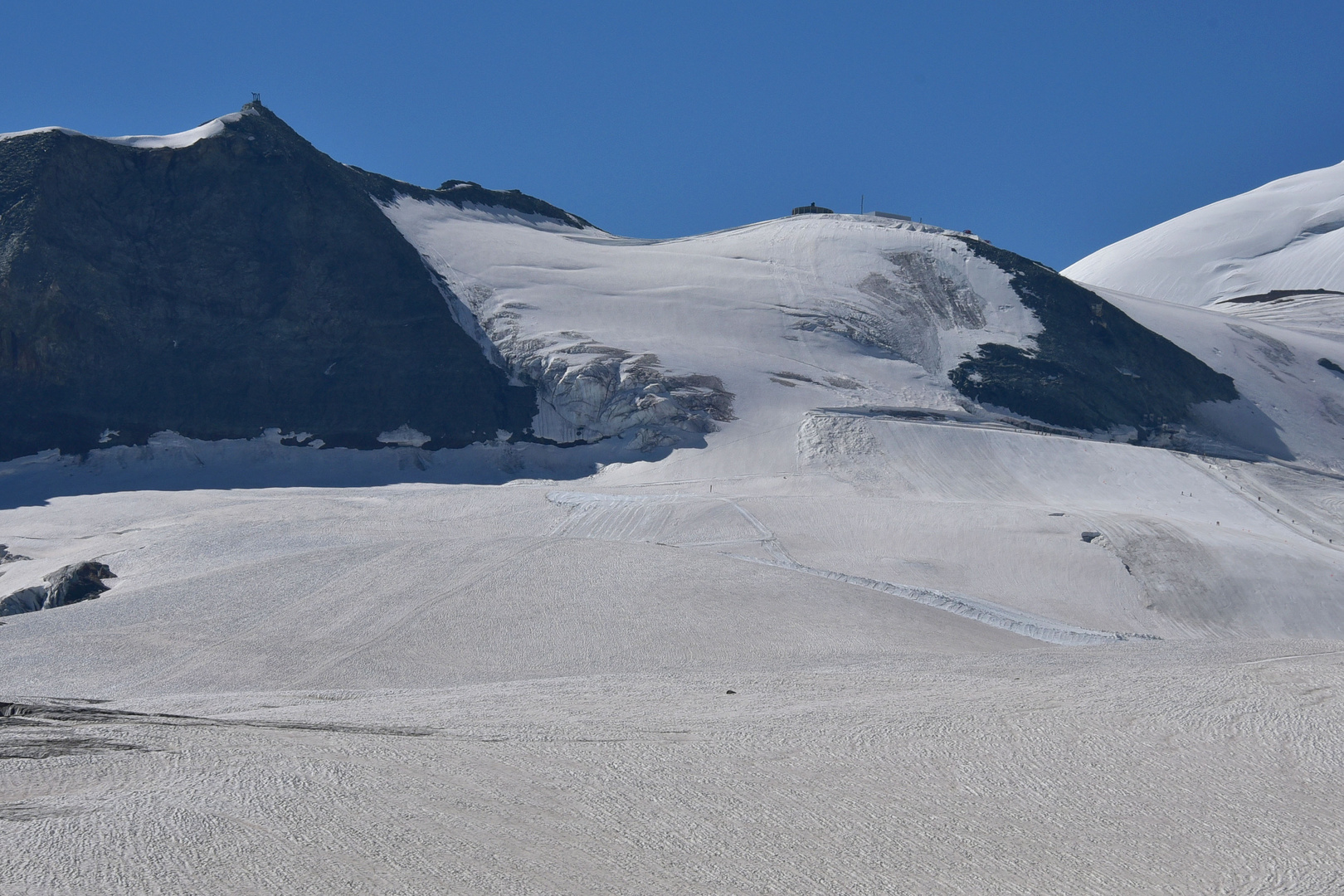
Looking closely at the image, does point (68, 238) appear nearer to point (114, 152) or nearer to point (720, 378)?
point (114, 152)

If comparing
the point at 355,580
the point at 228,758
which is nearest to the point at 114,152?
the point at 355,580

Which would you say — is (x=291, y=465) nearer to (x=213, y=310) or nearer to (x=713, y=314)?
(x=213, y=310)

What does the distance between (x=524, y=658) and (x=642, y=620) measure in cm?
286

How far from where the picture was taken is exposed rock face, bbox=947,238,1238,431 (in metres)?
47.9

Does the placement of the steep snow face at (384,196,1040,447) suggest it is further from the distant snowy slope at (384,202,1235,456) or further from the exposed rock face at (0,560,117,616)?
the exposed rock face at (0,560,117,616)

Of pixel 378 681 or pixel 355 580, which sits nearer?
pixel 378 681

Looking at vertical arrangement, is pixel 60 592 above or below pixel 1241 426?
below

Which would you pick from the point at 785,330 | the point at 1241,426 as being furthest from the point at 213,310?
the point at 1241,426

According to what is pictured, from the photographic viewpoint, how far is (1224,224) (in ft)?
327

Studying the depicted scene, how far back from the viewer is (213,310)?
1893 inches

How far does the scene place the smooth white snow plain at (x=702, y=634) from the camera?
25.9ft

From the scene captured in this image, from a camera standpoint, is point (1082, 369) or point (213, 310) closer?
point (213, 310)

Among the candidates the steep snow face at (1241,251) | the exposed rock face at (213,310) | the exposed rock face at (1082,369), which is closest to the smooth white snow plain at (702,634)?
the exposed rock face at (1082,369)

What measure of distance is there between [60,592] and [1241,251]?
319 feet
